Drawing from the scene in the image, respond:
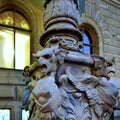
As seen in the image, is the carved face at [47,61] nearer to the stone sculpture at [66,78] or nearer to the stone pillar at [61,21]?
the stone sculpture at [66,78]

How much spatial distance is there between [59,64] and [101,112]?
0.33 metres

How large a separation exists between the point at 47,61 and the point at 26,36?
20.6ft

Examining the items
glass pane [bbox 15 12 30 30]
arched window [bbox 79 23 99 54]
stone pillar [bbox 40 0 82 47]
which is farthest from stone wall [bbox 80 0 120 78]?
stone pillar [bbox 40 0 82 47]

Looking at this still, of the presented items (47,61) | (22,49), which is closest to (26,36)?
(22,49)

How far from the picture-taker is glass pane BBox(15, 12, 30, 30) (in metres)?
7.65

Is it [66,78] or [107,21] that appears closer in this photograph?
[66,78]

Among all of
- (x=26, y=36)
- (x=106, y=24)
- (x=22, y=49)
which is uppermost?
(x=106, y=24)

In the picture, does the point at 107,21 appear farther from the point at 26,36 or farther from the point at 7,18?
the point at 7,18

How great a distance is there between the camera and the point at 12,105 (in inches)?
268

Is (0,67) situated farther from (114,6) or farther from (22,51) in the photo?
(114,6)

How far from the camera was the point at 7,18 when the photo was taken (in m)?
7.51

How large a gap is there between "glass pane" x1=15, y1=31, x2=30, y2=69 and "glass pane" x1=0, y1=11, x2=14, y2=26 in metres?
0.30

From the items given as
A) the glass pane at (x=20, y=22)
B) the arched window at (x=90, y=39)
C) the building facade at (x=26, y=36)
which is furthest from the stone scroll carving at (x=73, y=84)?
the arched window at (x=90, y=39)

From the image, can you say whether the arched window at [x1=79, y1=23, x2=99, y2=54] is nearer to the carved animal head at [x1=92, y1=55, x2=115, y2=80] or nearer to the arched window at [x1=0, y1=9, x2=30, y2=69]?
the arched window at [x1=0, y1=9, x2=30, y2=69]
